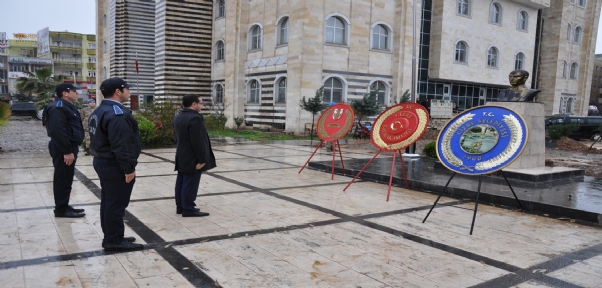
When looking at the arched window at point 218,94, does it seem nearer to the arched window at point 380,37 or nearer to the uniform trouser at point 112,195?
the arched window at point 380,37

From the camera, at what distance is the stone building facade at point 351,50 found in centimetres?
2380

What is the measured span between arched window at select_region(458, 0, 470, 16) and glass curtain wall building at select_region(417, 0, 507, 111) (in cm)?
199

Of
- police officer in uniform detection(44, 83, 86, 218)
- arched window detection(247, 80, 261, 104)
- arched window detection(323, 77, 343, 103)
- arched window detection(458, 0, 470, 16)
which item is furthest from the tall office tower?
police officer in uniform detection(44, 83, 86, 218)

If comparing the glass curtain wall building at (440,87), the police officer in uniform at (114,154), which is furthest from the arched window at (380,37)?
the police officer in uniform at (114,154)

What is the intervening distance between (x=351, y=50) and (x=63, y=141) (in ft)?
67.4

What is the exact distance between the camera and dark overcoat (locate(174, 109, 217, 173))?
19.8ft

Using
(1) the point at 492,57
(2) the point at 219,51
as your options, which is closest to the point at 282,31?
(2) the point at 219,51

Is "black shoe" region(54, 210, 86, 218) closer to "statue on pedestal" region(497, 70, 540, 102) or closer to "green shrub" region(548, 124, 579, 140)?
"statue on pedestal" region(497, 70, 540, 102)

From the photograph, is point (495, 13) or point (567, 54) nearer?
Answer: point (495, 13)

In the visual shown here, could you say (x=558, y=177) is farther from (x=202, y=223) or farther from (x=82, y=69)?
(x=82, y=69)

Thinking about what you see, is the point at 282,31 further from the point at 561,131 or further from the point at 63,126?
the point at 63,126

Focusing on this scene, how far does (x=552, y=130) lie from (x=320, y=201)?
15591mm

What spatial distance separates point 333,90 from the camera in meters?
24.6

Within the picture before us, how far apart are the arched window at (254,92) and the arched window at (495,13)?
17.7m
